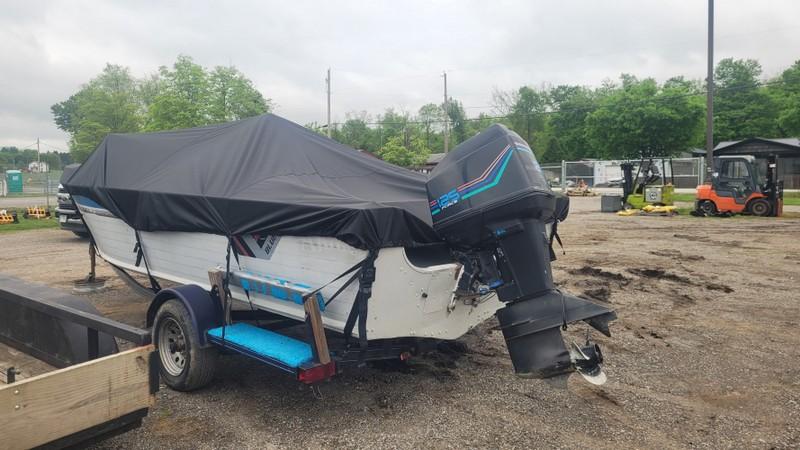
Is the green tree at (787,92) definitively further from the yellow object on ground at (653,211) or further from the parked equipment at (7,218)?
the parked equipment at (7,218)

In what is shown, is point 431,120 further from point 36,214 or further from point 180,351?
point 180,351

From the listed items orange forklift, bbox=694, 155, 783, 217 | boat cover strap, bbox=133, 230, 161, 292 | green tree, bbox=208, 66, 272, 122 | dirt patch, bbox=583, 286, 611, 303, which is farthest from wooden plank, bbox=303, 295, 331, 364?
green tree, bbox=208, 66, 272, 122

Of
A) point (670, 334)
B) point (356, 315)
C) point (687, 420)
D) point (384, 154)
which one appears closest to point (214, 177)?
point (356, 315)

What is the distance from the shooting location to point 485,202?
12.4ft

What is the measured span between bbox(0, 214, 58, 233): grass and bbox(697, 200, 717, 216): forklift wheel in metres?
22.3

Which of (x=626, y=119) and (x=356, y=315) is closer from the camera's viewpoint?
(x=356, y=315)

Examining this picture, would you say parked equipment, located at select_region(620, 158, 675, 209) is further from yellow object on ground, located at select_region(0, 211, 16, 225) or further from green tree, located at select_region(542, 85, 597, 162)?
green tree, located at select_region(542, 85, 597, 162)

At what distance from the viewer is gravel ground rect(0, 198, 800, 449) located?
12.2ft

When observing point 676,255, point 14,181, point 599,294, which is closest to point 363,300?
point 599,294

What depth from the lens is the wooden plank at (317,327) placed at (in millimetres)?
3590

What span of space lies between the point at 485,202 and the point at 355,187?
4.51 ft

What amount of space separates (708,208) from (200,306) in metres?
20.0

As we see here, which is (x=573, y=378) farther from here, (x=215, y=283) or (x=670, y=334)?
(x=215, y=283)

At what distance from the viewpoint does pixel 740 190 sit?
19406 mm
